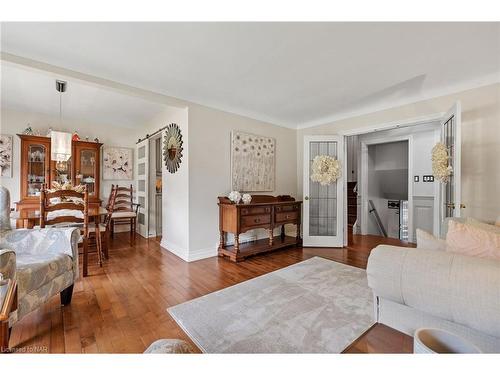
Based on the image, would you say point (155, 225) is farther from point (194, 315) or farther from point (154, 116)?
point (194, 315)

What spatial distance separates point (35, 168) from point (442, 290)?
5516 mm

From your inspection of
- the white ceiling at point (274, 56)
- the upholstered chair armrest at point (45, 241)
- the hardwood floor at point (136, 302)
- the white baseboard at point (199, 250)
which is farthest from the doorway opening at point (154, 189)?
the upholstered chair armrest at point (45, 241)

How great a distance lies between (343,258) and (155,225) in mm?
3570

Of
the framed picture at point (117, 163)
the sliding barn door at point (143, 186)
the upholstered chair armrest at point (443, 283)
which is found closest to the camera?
the upholstered chair armrest at point (443, 283)

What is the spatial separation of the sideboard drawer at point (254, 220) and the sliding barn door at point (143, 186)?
2.28 meters

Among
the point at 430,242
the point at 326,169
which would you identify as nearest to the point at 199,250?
the point at 326,169

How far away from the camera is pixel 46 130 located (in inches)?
164

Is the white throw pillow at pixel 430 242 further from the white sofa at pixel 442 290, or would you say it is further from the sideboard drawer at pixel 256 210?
the sideboard drawer at pixel 256 210

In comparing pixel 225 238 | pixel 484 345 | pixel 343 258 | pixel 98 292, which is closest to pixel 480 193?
pixel 343 258

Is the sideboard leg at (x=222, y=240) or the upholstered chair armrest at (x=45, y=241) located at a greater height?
the upholstered chair armrest at (x=45, y=241)

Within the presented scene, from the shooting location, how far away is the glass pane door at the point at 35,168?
390 cm

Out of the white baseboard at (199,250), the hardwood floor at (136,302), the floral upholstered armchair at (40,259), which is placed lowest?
the hardwood floor at (136,302)

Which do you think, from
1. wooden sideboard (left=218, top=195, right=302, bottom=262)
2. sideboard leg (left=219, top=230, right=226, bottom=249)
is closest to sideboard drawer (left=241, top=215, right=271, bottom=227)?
wooden sideboard (left=218, top=195, right=302, bottom=262)
